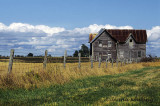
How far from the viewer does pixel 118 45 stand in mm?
49969

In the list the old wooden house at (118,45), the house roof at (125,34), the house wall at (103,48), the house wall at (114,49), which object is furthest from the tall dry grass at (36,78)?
the house roof at (125,34)

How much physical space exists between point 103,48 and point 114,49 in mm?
2369

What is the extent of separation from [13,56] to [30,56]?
→ 1321 mm

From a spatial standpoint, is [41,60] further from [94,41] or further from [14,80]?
[94,41]

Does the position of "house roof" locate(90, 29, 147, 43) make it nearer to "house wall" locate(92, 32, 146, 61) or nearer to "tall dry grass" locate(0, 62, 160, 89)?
"house wall" locate(92, 32, 146, 61)

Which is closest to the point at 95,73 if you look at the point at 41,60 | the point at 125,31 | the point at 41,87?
the point at 41,60

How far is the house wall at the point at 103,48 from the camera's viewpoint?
162ft

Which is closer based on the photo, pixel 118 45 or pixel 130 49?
pixel 118 45

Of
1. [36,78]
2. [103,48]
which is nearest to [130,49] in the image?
[103,48]

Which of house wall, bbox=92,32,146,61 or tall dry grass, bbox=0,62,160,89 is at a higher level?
house wall, bbox=92,32,146,61

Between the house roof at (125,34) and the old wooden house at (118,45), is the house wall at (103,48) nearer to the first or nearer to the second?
the old wooden house at (118,45)

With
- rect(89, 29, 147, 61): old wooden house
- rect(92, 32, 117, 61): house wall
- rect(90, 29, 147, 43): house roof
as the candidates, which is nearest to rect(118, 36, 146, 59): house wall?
rect(89, 29, 147, 61): old wooden house

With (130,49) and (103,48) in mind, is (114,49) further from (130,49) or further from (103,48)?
(130,49)

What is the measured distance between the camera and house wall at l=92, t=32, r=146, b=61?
49406 millimetres
